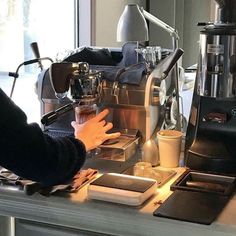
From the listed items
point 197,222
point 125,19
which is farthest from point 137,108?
point 125,19

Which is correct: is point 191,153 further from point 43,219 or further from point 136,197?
point 43,219

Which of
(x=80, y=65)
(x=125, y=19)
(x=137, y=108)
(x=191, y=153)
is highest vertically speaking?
(x=125, y=19)

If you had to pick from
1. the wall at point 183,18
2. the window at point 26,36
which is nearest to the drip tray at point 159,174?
the window at point 26,36

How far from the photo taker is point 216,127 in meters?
1.38

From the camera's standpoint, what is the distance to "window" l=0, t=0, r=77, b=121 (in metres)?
2.42

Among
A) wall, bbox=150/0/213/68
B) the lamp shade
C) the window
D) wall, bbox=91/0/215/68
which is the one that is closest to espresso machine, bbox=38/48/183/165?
the lamp shade

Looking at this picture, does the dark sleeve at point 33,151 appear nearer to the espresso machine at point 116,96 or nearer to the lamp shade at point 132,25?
the espresso machine at point 116,96

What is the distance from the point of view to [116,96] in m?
1.45

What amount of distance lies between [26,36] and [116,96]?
1.28 m

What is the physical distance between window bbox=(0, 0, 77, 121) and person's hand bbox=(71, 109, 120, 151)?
106cm

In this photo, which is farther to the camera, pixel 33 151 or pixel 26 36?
pixel 26 36

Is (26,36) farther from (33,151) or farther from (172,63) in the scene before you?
(33,151)

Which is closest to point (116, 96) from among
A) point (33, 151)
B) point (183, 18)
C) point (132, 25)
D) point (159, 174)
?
point (159, 174)

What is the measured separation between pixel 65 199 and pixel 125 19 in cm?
99
